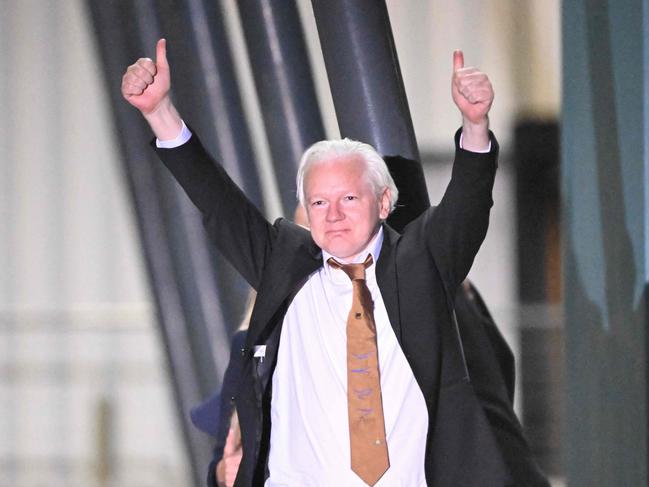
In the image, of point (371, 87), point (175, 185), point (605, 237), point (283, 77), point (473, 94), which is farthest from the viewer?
point (175, 185)

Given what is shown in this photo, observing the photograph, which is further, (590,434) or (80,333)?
(80,333)

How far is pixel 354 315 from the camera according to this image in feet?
7.24

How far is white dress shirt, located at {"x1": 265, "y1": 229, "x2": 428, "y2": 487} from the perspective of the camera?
219cm

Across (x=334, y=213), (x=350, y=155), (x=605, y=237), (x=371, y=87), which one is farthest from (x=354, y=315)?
(x=605, y=237)

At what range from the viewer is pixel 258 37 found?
3.57m

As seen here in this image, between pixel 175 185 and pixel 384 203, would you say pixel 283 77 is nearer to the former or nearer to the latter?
pixel 175 185

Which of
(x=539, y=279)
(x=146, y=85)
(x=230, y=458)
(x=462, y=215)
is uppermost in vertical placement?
(x=146, y=85)

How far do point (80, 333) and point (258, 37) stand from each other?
192cm

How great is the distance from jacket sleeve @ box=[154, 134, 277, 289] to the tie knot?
0.57ft

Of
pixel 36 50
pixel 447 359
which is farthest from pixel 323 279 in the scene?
pixel 36 50

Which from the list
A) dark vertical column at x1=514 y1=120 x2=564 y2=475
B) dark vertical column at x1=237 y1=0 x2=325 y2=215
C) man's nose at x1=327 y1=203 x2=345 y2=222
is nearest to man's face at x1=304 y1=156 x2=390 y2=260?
man's nose at x1=327 y1=203 x2=345 y2=222

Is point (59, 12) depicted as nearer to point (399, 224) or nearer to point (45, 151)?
point (45, 151)

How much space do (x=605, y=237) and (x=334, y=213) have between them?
1.12 metres

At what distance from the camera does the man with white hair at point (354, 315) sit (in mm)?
2154
